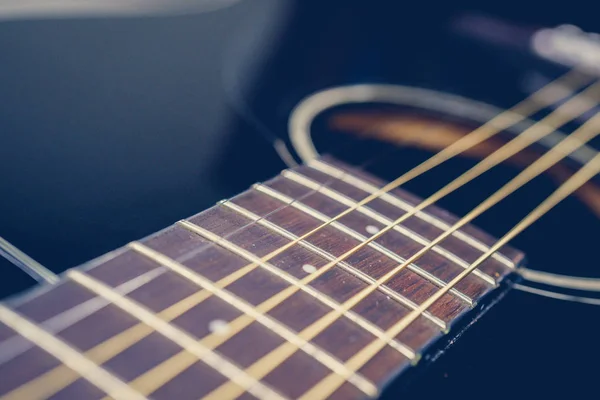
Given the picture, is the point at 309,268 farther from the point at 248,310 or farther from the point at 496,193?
the point at 496,193

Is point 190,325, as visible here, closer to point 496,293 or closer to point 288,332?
point 288,332

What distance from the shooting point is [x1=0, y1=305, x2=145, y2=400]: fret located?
37cm

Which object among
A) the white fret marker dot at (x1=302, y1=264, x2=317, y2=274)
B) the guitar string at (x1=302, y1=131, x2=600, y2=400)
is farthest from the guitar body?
the white fret marker dot at (x1=302, y1=264, x2=317, y2=274)

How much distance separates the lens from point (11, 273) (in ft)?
1.60

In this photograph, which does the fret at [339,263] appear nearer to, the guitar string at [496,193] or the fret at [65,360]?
the guitar string at [496,193]

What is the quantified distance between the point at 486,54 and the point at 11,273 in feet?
2.65

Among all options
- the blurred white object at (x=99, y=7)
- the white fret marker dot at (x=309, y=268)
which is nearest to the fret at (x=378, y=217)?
the white fret marker dot at (x=309, y=268)

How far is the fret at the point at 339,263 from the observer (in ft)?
1.65

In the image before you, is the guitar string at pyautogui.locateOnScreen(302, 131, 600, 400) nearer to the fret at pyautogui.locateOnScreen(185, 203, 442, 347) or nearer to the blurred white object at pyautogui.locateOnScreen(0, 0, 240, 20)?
the fret at pyautogui.locateOnScreen(185, 203, 442, 347)

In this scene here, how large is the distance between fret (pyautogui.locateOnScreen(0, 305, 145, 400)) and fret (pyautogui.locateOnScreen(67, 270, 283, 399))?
0.16 feet

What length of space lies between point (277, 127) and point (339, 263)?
0.91ft

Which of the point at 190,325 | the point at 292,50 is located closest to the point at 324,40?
the point at 292,50

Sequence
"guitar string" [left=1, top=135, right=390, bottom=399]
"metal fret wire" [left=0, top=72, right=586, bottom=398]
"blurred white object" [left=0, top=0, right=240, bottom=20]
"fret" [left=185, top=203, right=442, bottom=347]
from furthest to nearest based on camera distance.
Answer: "blurred white object" [left=0, top=0, right=240, bottom=20] < "metal fret wire" [left=0, top=72, right=586, bottom=398] < "fret" [left=185, top=203, right=442, bottom=347] < "guitar string" [left=1, top=135, right=390, bottom=399]

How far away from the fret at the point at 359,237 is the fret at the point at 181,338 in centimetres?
20
